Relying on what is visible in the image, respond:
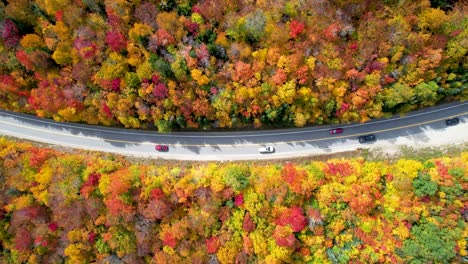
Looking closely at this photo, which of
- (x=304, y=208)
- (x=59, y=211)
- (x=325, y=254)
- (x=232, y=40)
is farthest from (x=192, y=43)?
(x=325, y=254)

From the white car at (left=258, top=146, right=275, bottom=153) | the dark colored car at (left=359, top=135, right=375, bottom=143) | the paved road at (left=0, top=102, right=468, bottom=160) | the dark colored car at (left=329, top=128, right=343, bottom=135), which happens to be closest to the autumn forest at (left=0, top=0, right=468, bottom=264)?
the dark colored car at (left=329, top=128, right=343, bottom=135)

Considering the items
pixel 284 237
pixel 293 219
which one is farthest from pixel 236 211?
pixel 293 219

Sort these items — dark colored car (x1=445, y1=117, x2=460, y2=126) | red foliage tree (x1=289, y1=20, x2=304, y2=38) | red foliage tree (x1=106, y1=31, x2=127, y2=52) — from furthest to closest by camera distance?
dark colored car (x1=445, y1=117, x2=460, y2=126), red foliage tree (x1=106, y1=31, x2=127, y2=52), red foliage tree (x1=289, y1=20, x2=304, y2=38)

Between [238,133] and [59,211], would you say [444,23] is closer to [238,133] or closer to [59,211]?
[238,133]

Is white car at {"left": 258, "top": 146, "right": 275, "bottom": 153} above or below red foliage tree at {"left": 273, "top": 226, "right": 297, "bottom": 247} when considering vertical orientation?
above

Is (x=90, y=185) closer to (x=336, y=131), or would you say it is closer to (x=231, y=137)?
(x=231, y=137)

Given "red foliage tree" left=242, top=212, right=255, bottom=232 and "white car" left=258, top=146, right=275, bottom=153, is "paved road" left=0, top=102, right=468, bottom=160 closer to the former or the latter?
"white car" left=258, top=146, right=275, bottom=153
